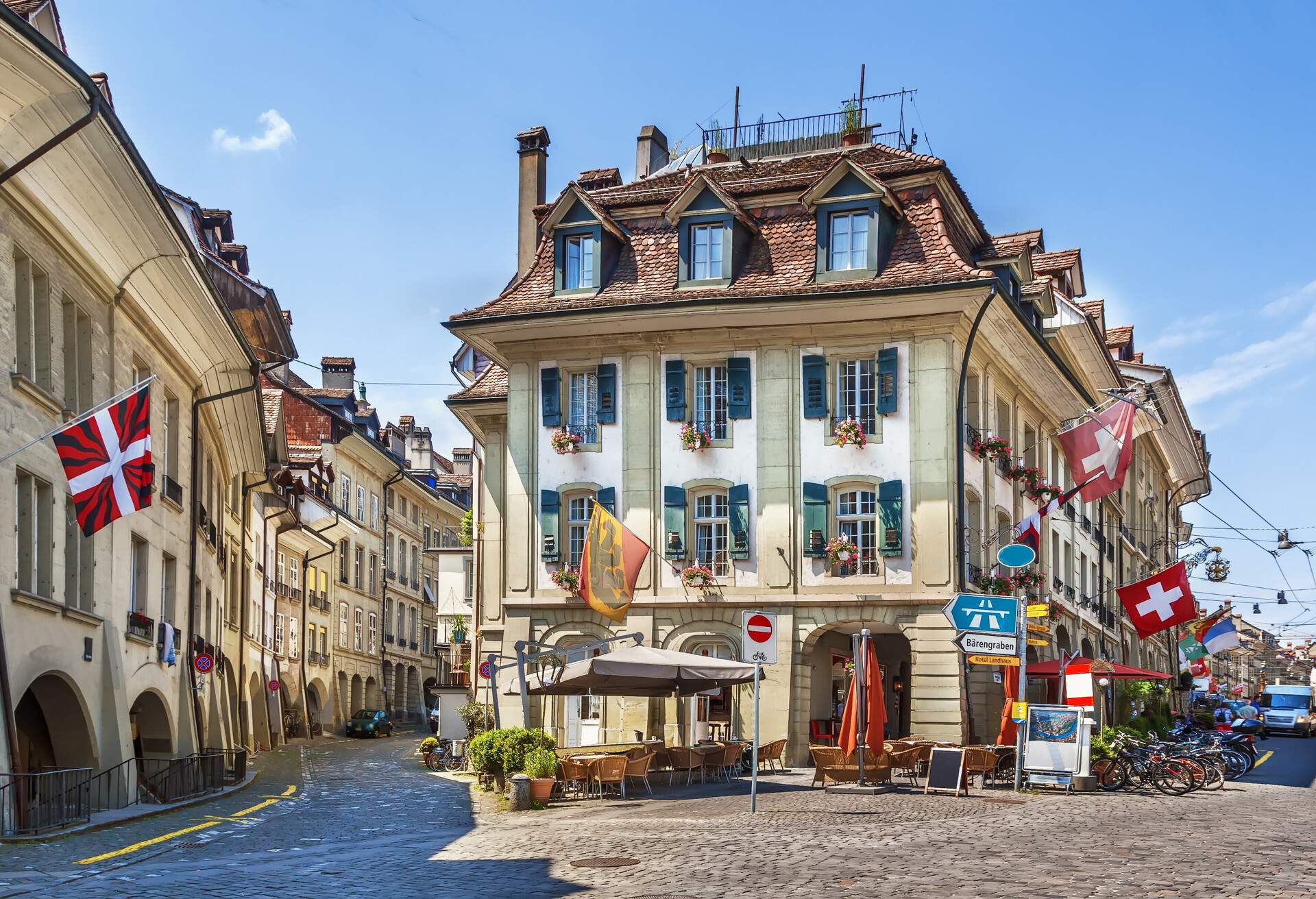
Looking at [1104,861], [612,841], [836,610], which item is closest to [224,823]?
[612,841]

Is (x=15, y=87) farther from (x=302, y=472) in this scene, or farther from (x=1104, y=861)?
(x=302, y=472)

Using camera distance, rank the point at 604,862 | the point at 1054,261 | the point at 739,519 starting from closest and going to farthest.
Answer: the point at 604,862 < the point at 739,519 < the point at 1054,261

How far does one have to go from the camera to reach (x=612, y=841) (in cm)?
1747

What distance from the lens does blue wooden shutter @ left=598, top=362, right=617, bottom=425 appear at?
113ft

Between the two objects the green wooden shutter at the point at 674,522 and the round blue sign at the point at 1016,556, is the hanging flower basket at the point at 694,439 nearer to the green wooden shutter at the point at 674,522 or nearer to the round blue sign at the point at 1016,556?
the green wooden shutter at the point at 674,522

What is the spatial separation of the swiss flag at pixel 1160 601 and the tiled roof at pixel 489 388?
1507 cm

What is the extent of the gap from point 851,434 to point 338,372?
1704 inches

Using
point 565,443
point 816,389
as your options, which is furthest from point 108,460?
point 816,389

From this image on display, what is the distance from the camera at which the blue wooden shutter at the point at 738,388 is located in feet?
110

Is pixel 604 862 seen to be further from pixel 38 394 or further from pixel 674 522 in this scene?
pixel 674 522

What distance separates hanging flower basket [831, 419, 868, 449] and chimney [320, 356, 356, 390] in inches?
1677

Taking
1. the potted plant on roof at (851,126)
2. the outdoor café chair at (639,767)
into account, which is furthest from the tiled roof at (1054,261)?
the outdoor café chair at (639,767)

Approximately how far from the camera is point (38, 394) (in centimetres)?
2027

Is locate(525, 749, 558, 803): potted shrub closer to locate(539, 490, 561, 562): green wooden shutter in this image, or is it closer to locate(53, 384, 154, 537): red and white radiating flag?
locate(53, 384, 154, 537): red and white radiating flag
